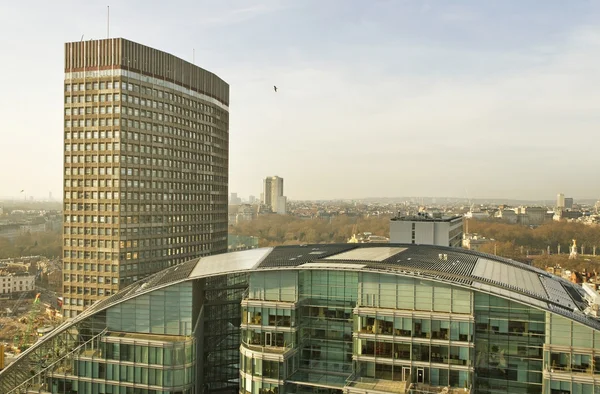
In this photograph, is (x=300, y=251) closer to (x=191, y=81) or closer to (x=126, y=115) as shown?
(x=126, y=115)

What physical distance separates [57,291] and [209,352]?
11740 cm

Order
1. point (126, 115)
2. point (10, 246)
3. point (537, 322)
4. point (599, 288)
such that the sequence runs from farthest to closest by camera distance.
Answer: point (10, 246) < point (599, 288) < point (126, 115) < point (537, 322)

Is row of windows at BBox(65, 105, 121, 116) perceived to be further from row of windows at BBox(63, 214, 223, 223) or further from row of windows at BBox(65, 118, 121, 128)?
row of windows at BBox(63, 214, 223, 223)

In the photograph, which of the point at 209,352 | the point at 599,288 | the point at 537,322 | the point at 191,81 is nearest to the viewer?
the point at 537,322

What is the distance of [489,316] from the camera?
38.4 meters

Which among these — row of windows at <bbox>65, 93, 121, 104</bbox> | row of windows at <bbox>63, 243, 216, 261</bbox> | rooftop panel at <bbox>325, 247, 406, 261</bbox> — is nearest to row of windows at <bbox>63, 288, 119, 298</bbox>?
row of windows at <bbox>63, 243, 216, 261</bbox>

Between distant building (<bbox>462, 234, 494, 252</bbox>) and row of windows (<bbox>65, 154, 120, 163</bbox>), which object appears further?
distant building (<bbox>462, 234, 494, 252</bbox>)

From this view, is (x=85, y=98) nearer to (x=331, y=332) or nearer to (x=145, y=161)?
(x=145, y=161)

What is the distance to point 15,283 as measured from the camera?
147500 mm

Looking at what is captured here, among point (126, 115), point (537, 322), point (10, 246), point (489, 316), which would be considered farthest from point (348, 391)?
point (10, 246)

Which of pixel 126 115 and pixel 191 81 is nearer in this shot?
pixel 126 115

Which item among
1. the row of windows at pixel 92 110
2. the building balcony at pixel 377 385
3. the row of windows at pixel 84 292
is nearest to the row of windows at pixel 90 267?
the row of windows at pixel 84 292

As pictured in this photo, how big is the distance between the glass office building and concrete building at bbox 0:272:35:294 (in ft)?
376

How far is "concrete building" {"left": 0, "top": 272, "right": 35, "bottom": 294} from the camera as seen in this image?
146m
